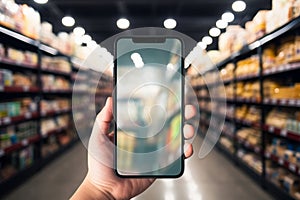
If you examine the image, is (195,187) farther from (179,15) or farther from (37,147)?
(179,15)

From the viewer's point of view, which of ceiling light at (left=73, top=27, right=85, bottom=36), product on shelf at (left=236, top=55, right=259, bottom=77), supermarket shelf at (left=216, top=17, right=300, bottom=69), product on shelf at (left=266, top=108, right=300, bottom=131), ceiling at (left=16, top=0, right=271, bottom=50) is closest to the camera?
supermarket shelf at (left=216, top=17, right=300, bottom=69)

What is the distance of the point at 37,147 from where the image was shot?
3988 millimetres

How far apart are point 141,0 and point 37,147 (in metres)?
3.96

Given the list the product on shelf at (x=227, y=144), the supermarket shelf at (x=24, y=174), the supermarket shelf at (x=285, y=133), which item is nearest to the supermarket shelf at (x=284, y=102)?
the supermarket shelf at (x=285, y=133)

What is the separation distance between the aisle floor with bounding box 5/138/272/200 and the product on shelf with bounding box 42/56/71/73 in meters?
1.31

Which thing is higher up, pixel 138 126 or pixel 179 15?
pixel 179 15

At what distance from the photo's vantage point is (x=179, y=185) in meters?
3.36

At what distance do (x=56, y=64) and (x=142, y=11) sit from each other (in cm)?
359

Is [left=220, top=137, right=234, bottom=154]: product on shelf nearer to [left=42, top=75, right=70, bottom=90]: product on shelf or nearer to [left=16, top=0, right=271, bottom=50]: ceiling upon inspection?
[left=16, top=0, right=271, bottom=50]: ceiling

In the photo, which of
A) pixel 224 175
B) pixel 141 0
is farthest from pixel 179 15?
pixel 224 175

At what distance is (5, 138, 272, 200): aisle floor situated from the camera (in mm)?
3016

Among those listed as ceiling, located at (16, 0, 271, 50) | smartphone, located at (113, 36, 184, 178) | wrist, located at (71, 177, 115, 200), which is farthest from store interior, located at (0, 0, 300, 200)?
ceiling, located at (16, 0, 271, 50)

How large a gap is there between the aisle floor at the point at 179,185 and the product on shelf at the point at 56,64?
1.31 metres

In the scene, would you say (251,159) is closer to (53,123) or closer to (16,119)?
(16,119)
